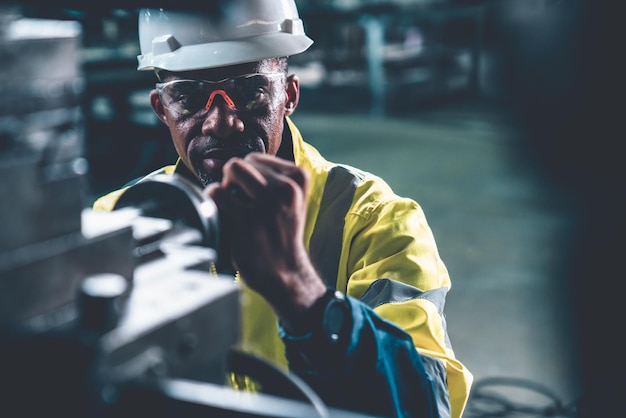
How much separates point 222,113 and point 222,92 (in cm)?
5

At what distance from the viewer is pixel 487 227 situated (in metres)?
6.00

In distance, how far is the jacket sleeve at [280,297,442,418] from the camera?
1.07 m

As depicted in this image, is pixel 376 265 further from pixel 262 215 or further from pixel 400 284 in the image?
pixel 262 215

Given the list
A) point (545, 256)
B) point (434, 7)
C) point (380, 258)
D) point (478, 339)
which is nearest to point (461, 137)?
point (434, 7)

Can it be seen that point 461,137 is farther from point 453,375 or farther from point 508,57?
point 453,375

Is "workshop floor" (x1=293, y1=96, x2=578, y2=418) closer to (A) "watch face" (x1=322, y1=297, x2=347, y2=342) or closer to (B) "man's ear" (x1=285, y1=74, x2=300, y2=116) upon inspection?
(B) "man's ear" (x1=285, y1=74, x2=300, y2=116)

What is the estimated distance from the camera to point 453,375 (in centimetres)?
150

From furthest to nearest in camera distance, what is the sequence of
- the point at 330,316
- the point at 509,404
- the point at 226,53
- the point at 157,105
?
the point at 509,404, the point at 157,105, the point at 226,53, the point at 330,316

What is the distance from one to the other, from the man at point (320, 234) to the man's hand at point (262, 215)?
4.5 inches

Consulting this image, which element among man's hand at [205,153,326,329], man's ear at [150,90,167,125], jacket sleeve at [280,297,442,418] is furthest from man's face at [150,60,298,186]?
→ man's hand at [205,153,326,329]

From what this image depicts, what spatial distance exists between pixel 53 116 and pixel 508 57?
10.3m

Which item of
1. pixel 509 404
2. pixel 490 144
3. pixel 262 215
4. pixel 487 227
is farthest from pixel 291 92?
pixel 490 144

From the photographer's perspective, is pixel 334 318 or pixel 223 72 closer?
pixel 334 318

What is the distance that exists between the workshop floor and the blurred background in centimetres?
1
